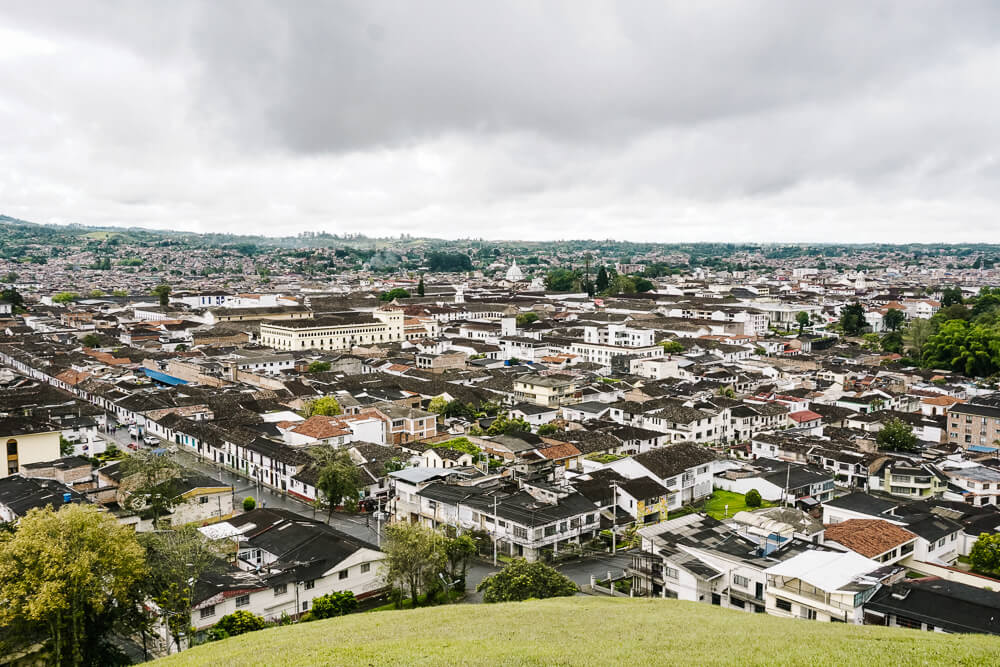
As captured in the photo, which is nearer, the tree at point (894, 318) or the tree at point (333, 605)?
the tree at point (333, 605)

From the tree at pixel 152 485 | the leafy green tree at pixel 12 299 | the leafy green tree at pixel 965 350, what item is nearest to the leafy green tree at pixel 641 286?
the leafy green tree at pixel 965 350

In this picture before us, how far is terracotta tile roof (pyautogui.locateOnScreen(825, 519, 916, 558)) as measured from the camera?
18453 mm

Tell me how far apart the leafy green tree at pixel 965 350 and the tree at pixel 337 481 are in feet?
137

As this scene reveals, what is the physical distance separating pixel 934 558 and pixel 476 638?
14840mm

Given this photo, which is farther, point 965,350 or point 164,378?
point 965,350

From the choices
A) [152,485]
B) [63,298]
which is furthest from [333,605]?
[63,298]

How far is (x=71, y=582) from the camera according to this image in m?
12.3

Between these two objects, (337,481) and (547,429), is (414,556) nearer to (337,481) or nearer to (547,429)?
(337,481)

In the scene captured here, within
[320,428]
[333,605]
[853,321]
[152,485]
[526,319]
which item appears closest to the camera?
[333,605]

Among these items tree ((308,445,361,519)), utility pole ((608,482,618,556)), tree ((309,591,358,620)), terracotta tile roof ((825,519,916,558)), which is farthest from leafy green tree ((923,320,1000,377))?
tree ((309,591,358,620))

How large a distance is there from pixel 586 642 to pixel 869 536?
1181cm

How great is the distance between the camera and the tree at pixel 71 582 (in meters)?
12.0

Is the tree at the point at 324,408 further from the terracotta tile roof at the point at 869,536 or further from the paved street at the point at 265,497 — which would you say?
the terracotta tile roof at the point at 869,536

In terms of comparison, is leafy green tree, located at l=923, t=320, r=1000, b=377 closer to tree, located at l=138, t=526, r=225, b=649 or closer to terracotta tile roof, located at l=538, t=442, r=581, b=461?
terracotta tile roof, located at l=538, t=442, r=581, b=461
